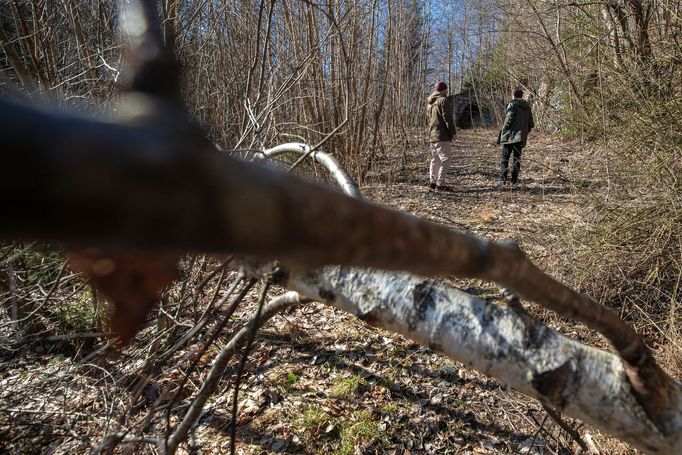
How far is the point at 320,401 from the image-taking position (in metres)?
2.85

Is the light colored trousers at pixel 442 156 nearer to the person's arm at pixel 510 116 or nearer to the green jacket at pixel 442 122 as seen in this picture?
the green jacket at pixel 442 122

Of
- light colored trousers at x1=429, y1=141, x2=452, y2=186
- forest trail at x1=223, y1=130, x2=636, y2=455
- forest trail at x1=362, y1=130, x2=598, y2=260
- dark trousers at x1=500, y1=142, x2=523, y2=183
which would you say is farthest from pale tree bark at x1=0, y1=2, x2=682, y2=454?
dark trousers at x1=500, y1=142, x2=523, y2=183

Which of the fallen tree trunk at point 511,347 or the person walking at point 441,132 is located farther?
the person walking at point 441,132

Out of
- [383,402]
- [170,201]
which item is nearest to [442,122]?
[383,402]

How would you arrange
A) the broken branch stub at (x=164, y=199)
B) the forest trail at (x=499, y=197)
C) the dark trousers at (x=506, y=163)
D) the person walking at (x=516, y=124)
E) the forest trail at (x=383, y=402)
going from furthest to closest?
1. the dark trousers at (x=506, y=163)
2. the person walking at (x=516, y=124)
3. the forest trail at (x=499, y=197)
4. the forest trail at (x=383, y=402)
5. the broken branch stub at (x=164, y=199)

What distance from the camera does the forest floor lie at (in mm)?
2326

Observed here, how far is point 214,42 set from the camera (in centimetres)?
605

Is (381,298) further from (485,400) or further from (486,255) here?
(485,400)

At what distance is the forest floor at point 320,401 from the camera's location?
2.33 m

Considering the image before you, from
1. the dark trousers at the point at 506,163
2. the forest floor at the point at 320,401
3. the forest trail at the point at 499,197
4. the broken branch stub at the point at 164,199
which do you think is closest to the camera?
the broken branch stub at the point at 164,199

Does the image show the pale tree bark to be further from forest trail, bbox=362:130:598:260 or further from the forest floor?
forest trail, bbox=362:130:598:260

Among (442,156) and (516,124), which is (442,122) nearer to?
(442,156)

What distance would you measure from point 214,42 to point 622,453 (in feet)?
21.9

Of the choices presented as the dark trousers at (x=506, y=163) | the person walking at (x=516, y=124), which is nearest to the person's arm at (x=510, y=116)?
the person walking at (x=516, y=124)
